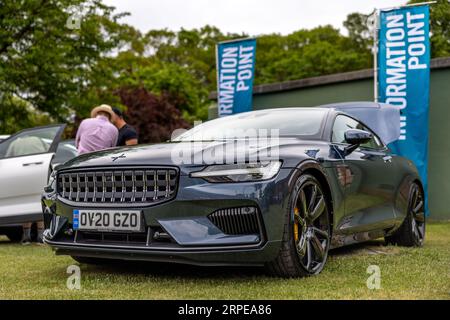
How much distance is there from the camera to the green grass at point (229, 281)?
393cm

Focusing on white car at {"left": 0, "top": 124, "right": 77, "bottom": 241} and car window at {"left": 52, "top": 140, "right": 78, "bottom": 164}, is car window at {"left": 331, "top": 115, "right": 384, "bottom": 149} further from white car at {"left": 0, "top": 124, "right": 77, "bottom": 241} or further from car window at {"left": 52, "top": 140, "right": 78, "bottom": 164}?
car window at {"left": 52, "top": 140, "right": 78, "bottom": 164}

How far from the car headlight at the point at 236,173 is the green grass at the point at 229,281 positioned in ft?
2.37

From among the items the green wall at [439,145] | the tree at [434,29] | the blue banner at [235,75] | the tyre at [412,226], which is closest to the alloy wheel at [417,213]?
the tyre at [412,226]

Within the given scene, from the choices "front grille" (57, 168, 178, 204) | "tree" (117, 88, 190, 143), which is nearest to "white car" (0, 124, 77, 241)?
"front grille" (57, 168, 178, 204)

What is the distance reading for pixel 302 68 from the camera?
4419 cm

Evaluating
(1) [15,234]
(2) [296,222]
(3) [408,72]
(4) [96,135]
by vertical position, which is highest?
(3) [408,72]

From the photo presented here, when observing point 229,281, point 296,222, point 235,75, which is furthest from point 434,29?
point 229,281

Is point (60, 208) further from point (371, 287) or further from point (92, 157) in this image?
point (371, 287)

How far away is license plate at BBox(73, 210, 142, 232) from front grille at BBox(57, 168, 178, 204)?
90mm

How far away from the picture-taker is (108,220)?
14.4ft

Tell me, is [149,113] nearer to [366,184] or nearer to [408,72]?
[408,72]

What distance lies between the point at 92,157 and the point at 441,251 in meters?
3.65

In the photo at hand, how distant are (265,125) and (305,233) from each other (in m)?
1.36

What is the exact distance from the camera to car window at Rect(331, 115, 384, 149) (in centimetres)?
560
